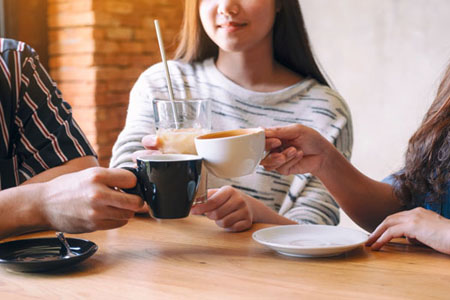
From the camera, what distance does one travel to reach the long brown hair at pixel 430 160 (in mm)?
1301

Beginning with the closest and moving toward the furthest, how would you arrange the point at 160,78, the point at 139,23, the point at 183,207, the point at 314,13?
the point at 183,207 < the point at 160,78 < the point at 139,23 < the point at 314,13

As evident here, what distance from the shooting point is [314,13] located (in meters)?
3.81

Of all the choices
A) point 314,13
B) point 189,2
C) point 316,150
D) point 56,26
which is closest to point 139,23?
point 56,26

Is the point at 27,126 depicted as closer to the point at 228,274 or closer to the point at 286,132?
the point at 286,132

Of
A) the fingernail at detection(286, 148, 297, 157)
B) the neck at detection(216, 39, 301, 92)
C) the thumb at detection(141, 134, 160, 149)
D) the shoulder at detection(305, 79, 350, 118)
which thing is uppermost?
the neck at detection(216, 39, 301, 92)

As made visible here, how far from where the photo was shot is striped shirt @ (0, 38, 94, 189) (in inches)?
58.5

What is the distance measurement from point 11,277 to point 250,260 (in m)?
0.35

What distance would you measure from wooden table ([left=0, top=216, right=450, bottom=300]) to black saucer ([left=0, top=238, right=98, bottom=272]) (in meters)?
0.02

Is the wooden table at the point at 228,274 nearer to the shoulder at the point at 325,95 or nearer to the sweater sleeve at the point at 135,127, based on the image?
the sweater sleeve at the point at 135,127

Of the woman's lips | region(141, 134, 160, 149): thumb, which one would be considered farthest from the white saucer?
the woman's lips

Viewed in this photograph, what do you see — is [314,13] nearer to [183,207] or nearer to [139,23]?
[139,23]

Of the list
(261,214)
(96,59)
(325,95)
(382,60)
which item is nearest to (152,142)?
(261,214)

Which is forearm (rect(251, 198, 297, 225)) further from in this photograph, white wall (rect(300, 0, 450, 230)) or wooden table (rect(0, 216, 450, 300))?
white wall (rect(300, 0, 450, 230))

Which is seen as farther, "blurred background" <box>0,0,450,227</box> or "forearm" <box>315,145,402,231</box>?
"blurred background" <box>0,0,450,227</box>
